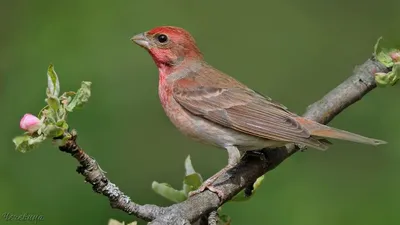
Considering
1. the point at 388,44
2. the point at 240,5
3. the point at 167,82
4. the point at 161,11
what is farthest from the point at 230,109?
the point at 240,5

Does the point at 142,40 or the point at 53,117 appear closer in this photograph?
the point at 53,117

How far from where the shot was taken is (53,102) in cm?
315

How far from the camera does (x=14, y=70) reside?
7000 mm

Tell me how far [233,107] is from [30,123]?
2237mm

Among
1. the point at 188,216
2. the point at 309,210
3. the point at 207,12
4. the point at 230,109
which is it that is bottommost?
the point at 188,216

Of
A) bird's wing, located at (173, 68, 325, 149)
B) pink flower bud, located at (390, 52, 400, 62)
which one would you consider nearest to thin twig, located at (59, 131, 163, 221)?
bird's wing, located at (173, 68, 325, 149)

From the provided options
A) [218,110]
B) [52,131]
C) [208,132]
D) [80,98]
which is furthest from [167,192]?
[218,110]

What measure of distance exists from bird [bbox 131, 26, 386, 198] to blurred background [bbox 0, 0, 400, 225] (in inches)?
30.0

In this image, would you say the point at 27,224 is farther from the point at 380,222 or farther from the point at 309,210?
the point at 380,222

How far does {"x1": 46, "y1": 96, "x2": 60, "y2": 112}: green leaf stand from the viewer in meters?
3.14

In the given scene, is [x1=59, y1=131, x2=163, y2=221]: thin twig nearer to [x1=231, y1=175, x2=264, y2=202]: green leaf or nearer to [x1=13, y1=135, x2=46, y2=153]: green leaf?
[x1=13, y1=135, x2=46, y2=153]: green leaf

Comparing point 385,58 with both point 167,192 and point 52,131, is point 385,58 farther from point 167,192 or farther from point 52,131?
point 52,131

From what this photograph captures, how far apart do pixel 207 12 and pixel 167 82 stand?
3824 mm

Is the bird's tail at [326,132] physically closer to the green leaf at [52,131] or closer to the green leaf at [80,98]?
the green leaf at [80,98]
